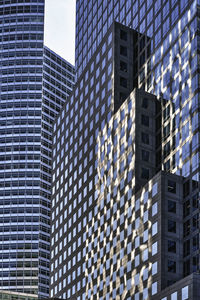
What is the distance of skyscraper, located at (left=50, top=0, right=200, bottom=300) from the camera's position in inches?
4195

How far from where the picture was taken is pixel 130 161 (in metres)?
123

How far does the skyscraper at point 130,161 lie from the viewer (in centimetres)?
10656

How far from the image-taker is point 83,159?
150 m

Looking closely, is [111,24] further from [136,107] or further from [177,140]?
[177,140]

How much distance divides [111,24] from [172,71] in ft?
108

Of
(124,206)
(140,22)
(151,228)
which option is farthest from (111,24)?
(151,228)

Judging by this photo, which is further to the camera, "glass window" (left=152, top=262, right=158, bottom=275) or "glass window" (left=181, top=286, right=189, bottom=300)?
"glass window" (left=152, top=262, right=158, bottom=275)

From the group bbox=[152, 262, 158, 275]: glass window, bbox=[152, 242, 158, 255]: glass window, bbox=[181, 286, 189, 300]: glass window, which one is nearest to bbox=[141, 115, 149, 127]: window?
bbox=[152, 242, 158, 255]: glass window

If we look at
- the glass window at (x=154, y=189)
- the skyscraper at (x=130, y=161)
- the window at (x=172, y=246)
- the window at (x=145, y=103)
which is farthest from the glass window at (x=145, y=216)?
the window at (x=145, y=103)

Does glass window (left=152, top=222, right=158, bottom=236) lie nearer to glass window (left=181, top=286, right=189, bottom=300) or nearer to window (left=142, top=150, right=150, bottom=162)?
glass window (left=181, top=286, right=189, bottom=300)

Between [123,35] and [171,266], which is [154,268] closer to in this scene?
[171,266]

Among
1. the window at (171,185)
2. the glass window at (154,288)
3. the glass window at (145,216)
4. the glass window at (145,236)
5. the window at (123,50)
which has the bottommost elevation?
the glass window at (154,288)

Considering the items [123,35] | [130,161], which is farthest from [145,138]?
[123,35]

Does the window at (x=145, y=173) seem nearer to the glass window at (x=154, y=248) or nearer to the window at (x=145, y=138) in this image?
the window at (x=145, y=138)
